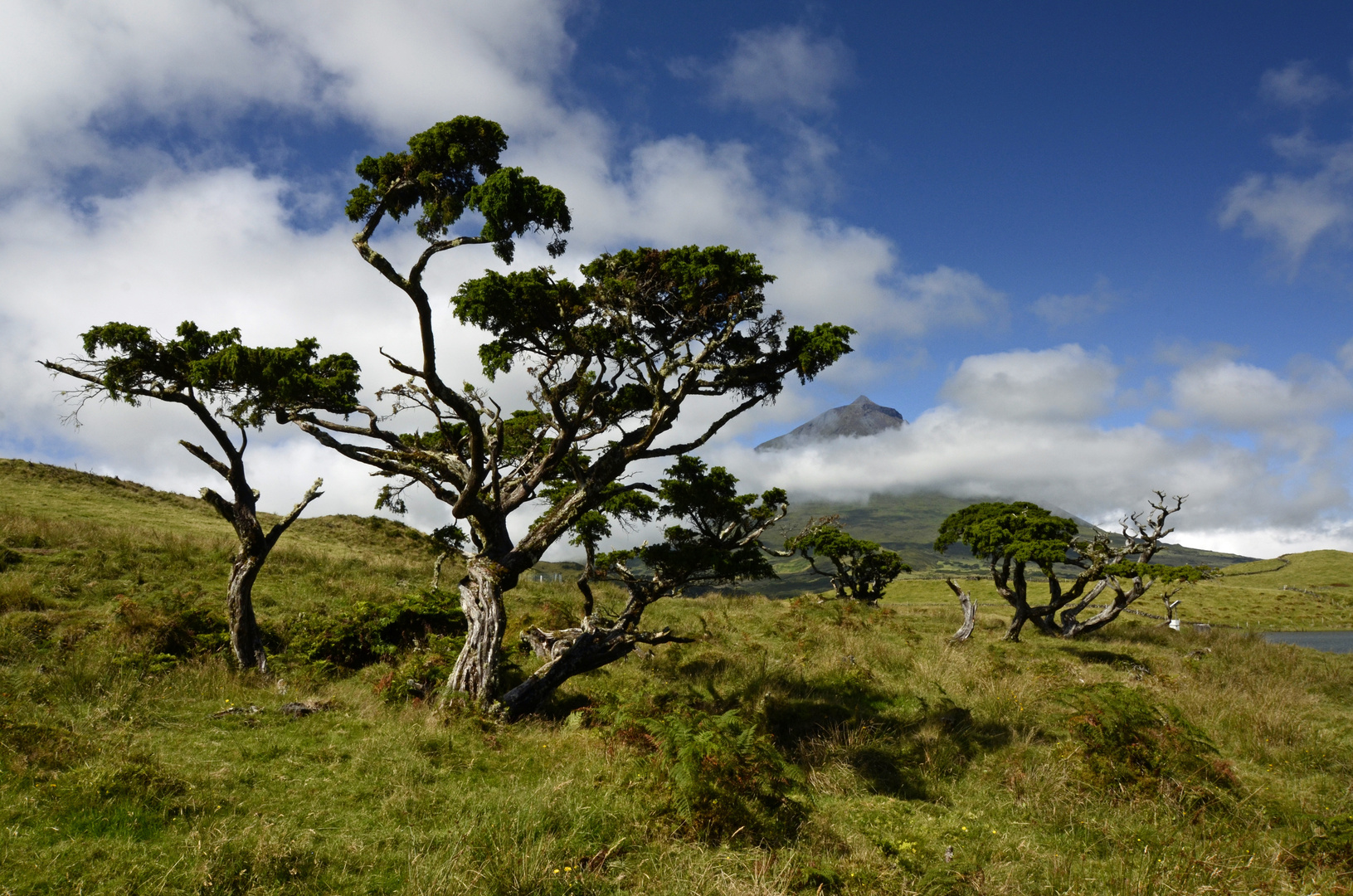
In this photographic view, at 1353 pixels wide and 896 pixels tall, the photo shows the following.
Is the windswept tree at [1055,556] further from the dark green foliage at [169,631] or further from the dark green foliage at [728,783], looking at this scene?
the dark green foliage at [169,631]

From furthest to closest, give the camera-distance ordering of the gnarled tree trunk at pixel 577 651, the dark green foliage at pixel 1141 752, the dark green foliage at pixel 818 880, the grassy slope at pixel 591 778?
the gnarled tree trunk at pixel 577 651
the dark green foliage at pixel 1141 752
the dark green foliage at pixel 818 880
the grassy slope at pixel 591 778

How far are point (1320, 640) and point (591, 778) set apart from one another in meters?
63.2

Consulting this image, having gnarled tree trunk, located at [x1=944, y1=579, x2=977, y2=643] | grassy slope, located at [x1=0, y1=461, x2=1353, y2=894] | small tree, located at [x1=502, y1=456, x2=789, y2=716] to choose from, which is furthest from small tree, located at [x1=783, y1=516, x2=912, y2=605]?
small tree, located at [x1=502, y1=456, x2=789, y2=716]

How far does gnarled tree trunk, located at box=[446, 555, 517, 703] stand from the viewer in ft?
37.3

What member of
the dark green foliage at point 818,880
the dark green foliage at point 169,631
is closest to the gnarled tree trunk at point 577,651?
the dark green foliage at point 818,880

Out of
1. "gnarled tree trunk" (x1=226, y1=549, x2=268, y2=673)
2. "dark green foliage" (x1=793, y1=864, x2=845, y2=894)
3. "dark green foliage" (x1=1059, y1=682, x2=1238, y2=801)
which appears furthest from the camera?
"gnarled tree trunk" (x1=226, y1=549, x2=268, y2=673)

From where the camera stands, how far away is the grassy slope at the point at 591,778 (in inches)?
223

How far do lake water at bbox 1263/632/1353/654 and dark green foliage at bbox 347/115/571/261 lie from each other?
162 ft

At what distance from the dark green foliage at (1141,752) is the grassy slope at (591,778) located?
0.25 meters

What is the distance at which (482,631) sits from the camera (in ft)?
38.3

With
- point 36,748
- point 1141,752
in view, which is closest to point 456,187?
point 36,748

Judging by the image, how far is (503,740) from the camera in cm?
994

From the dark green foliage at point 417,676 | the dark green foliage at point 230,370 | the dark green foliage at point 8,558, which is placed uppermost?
the dark green foliage at point 230,370

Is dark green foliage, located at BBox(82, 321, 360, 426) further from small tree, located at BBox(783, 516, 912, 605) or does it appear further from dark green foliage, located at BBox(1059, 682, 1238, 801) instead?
small tree, located at BBox(783, 516, 912, 605)
